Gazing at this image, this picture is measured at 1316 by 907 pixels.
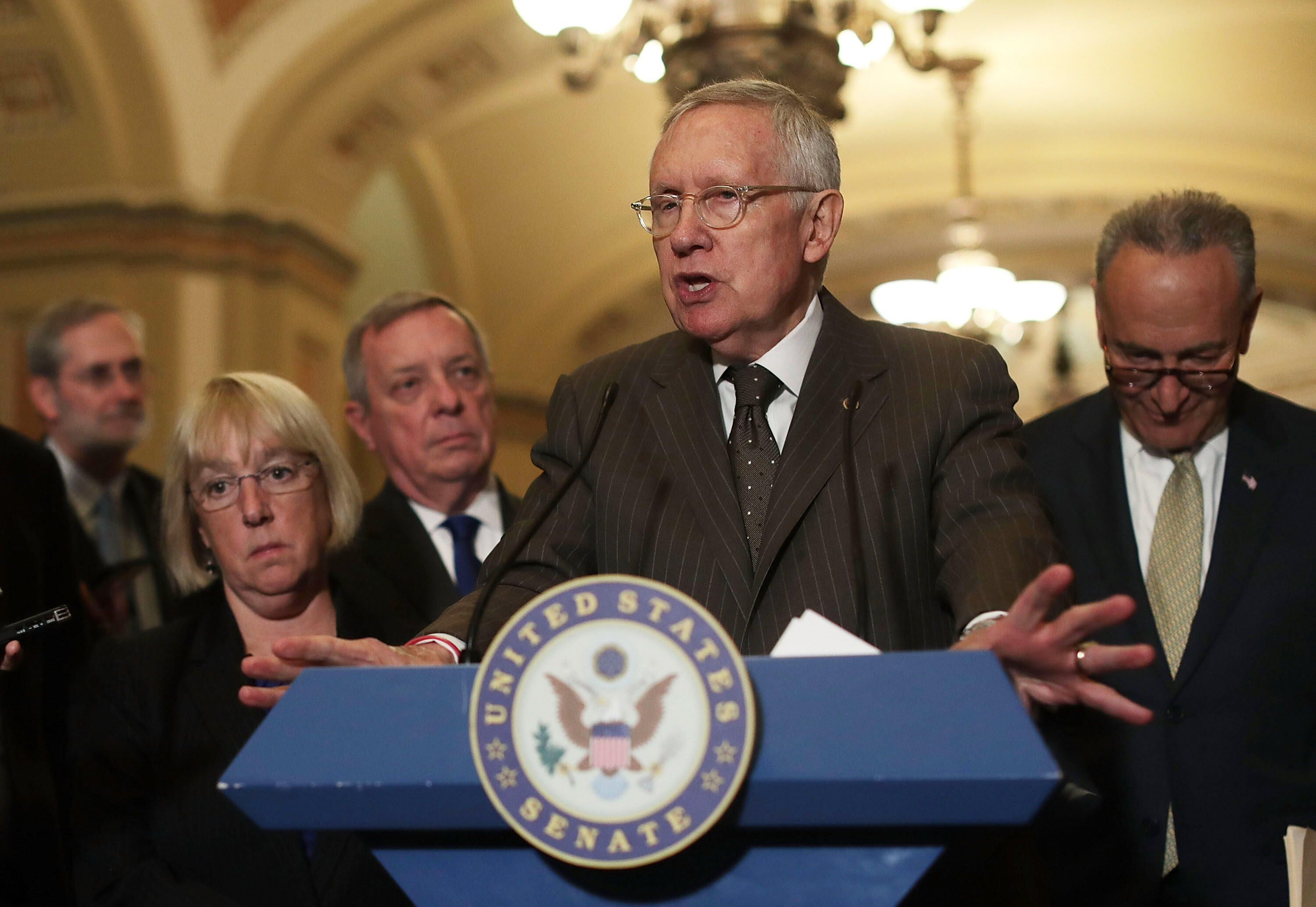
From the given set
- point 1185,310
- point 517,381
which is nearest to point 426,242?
point 517,381

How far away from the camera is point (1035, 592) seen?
1.26m

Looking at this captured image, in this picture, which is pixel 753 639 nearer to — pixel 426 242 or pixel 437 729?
pixel 437 729

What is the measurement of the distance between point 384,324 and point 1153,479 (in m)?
1.73

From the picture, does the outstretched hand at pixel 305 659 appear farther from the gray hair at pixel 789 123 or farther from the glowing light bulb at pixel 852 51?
the glowing light bulb at pixel 852 51

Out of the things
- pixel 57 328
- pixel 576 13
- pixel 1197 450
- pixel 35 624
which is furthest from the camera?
pixel 576 13

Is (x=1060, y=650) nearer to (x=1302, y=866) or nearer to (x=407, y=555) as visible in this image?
(x=1302, y=866)

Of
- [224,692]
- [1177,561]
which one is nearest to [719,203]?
[1177,561]

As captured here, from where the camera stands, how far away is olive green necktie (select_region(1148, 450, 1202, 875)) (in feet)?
7.70

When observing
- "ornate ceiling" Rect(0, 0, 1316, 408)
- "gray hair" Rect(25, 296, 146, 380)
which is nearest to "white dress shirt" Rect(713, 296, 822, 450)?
"gray hair" Rect(25, 296, 146, 380)

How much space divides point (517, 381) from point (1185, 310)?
10.6m

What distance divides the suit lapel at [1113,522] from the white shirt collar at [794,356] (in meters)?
0.77

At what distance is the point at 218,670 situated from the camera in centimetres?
243

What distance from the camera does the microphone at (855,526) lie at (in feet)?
5.45

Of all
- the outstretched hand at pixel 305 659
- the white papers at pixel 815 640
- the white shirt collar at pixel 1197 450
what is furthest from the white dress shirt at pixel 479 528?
the white papers at pixel 815 640
